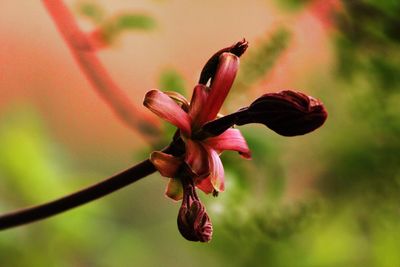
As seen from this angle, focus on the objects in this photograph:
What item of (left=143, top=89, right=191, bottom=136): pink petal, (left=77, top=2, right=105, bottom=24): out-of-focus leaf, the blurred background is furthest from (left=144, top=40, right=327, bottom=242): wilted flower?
(left=77, top=2, right=105, bottom=24): out-of-focus leaf

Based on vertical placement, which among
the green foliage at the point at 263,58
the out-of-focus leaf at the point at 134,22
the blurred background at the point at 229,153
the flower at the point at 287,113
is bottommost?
the blurred background at the point at 229,153

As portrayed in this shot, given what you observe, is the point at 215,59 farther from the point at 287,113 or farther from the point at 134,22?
the point at 134,22

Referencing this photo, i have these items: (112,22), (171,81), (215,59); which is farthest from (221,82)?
(112,22)

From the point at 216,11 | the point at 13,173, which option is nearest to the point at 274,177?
the point at 13,173

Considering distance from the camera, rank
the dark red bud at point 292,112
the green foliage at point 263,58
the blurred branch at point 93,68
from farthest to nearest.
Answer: the blurred branch at point 93,68 → the green foliage at point 263,58 → the dark red bud at point 292,112

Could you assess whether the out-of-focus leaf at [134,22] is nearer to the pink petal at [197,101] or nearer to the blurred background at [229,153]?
the blurred background at [229,153]

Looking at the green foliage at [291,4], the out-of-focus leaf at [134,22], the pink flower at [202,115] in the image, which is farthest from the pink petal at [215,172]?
the green foliage at [291,4]

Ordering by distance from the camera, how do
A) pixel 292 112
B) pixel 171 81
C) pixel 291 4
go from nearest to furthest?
pixel 292 112 → pixel 171 81 → pixel 291 4
